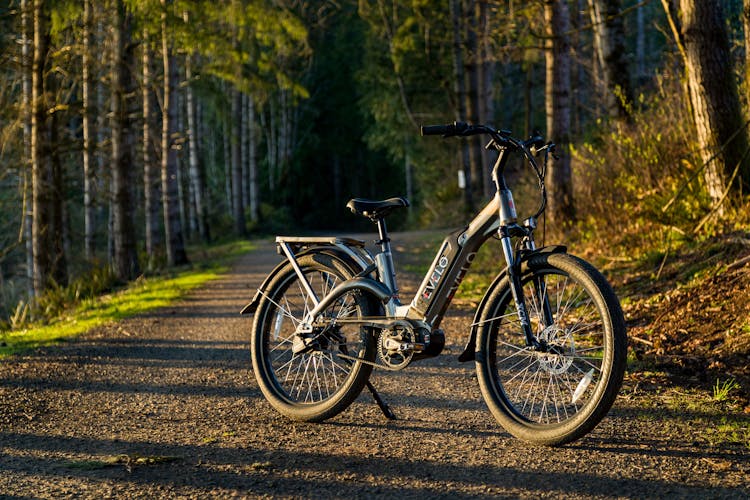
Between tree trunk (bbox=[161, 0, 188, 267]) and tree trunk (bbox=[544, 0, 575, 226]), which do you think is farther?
tree trunk (bbox=[161, 0, 188, 267])

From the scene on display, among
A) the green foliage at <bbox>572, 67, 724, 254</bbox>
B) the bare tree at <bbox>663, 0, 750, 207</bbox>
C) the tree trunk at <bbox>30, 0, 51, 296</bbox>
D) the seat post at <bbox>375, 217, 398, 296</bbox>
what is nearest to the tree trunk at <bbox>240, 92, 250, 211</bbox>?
the tree trunk at <bbox>30, 0, 51, 296</bbox>

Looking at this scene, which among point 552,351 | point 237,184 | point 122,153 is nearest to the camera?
point 552,351

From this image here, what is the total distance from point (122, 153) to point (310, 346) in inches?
501

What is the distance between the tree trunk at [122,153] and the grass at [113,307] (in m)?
0.84

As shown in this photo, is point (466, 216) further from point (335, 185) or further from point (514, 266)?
point (335, 185)

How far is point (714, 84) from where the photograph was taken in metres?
7.82

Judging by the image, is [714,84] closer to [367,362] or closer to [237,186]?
[367,362]

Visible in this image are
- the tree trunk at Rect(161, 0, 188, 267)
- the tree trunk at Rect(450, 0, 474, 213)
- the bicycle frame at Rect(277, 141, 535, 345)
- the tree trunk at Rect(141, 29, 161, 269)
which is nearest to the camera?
the bicycle frame at Rect(277, 141, 535, 345)

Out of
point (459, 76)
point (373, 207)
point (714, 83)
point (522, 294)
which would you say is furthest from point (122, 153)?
point (459, 76)

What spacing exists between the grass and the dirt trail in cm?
234

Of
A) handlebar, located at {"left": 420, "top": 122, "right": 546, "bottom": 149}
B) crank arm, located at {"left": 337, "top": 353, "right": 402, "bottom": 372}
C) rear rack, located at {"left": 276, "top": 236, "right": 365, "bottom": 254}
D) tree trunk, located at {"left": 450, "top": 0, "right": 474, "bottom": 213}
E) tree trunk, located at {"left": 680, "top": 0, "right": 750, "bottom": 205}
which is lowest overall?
crank arm, located at {"left": 337, "top": 353, "right": 402, "bottom": 372}

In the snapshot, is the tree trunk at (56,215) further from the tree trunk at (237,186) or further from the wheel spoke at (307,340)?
the tree trunk at (237,186)

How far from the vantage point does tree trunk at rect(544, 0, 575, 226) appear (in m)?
12.3

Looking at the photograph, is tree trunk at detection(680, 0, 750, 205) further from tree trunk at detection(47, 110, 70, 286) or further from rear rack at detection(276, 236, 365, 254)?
tree trunk at detection(47, 110, 70, 286)
